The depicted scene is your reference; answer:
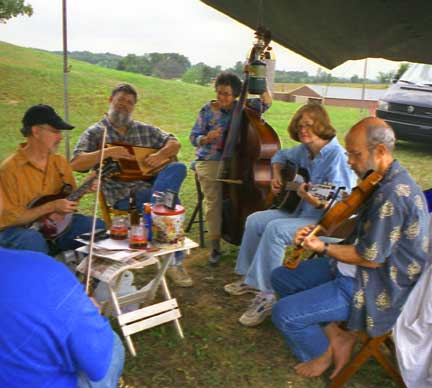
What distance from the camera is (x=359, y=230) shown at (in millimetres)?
2230

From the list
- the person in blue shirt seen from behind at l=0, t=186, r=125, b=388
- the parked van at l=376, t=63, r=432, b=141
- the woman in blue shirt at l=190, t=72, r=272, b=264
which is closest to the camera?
the person in blue shirt seen from behind at l=0, t=186, r=125, b=388

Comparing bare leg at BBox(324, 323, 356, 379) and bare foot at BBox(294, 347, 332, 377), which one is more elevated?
bare leg at BBox(324, 323, 356, 379)

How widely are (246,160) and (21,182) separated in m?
1.57

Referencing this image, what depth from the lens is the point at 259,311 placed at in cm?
302

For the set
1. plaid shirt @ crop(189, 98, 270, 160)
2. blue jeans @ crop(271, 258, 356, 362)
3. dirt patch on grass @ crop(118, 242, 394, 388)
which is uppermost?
plaid shirt @ crop(189, 98, 270, 160)

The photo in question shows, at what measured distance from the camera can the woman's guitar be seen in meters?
2.81

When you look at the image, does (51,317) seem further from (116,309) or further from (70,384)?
(116,309)

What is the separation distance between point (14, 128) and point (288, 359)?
804 centimetres

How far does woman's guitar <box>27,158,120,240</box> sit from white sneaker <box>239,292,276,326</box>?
127 cm

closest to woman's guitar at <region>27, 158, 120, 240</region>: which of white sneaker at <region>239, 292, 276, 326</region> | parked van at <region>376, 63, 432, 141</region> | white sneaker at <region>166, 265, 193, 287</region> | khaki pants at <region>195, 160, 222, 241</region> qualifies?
white sneaker at <region>166, 265, 193, 287</region>

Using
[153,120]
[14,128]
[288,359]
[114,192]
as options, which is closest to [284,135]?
[153,120]

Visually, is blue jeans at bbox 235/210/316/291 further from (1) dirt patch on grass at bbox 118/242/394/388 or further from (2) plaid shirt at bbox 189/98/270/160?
(2) plaid shirt at bbox 189/98/270/160

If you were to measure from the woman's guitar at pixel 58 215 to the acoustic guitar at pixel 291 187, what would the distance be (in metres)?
1.17

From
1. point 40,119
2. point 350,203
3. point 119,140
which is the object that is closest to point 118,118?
point 119,140
